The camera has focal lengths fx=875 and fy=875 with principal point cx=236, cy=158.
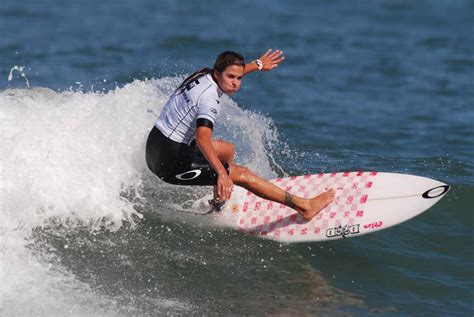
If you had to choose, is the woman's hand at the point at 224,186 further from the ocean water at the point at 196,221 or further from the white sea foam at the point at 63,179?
the white sea foam at the point at 63,179

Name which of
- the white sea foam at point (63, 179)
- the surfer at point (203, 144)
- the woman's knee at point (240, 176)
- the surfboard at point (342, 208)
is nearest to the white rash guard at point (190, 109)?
the surfer at point (203, 144)

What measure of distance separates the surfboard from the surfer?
0.63 ft

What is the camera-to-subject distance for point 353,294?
25.3ft

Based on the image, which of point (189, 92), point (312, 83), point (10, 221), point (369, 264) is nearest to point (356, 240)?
point (369, 264)

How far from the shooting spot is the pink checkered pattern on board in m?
8.30

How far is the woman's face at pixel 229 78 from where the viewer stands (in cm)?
737

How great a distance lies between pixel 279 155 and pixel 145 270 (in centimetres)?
423

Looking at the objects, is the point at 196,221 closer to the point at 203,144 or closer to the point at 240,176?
the point at 240,176

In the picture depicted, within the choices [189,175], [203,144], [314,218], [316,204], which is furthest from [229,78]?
[314,218]

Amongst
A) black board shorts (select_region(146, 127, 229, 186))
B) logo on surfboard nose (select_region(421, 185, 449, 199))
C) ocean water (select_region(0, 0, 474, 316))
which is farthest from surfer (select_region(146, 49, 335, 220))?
logo on surfboard nose (select_region(421, 185, 449, 199))

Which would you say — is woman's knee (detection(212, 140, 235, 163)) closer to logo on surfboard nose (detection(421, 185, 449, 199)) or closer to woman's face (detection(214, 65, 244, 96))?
woman's face (detection(214, 65, 244, 96))

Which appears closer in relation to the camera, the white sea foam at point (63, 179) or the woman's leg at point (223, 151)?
the white sea foam at point (63, 179)

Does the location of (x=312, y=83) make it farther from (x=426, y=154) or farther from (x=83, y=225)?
(x=83, y=225)

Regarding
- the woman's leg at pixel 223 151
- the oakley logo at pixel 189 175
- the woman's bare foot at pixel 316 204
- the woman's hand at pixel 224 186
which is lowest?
the woman's hand at pixel 224 186
